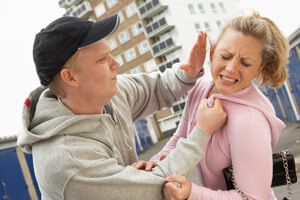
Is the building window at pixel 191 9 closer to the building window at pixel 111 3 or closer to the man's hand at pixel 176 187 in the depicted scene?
the building window at pixel 111 3

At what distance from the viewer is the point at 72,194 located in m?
1.54

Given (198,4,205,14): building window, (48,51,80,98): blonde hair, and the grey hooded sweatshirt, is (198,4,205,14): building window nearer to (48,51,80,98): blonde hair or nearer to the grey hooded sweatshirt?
the grey hooded sweatshirt

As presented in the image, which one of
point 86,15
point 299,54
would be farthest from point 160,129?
point 299,54

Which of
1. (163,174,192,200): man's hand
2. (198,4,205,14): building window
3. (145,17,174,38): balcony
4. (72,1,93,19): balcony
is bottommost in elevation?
(163,174,192,200): man's hand

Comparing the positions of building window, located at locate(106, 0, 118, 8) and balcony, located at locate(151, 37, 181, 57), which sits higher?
building window, located at locate(106, 0, 118, 8)

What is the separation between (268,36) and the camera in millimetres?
1667

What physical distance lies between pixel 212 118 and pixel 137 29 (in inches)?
1049

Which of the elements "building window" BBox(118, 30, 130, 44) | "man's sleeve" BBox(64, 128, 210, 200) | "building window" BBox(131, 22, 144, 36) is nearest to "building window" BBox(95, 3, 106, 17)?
"building window" BBox(118, 30, 130, 44)

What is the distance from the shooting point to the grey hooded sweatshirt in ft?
4.99

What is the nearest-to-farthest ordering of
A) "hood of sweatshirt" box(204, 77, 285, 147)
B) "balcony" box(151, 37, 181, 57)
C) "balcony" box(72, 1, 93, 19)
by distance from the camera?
"hood of sweatshirt" box(204, 77, 285, 147) → "balcony" box(151, 37, 181, 57) → "balcony" box(72, 1, 93, 19)

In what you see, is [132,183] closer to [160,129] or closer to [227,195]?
[227,195]

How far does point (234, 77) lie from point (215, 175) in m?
0.62

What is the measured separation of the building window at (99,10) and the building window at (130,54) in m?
Answer: 5.33

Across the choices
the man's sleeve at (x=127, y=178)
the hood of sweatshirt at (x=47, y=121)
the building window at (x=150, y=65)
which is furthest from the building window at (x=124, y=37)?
the man's sleeve at (x=127, y=178)
